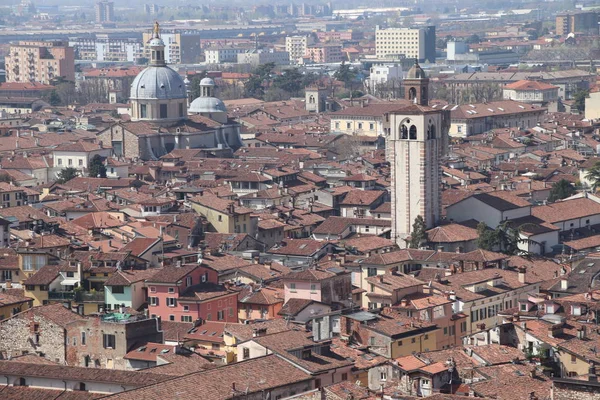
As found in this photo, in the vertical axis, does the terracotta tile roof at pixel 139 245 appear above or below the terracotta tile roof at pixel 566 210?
above

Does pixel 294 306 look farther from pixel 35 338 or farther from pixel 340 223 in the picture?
pixel 340 223

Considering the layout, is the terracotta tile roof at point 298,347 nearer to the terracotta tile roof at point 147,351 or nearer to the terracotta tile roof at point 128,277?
the terracotta tile roof at point 147,351

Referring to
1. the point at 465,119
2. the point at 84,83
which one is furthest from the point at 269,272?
the point at 84,83

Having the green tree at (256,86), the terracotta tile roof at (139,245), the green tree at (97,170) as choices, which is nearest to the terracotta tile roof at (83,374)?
the terracotta tile roof at (139,245)

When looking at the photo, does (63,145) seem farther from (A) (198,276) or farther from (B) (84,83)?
(B) (84,83)

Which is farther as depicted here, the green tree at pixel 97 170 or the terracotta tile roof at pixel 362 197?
the green tree at pixel 97 170

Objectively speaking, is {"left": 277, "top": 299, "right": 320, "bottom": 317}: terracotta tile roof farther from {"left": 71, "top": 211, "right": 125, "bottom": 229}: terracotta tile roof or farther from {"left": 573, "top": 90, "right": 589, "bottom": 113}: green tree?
{"left": 573, "top": 90, "right": 589, "bottom": 113}: green tree
